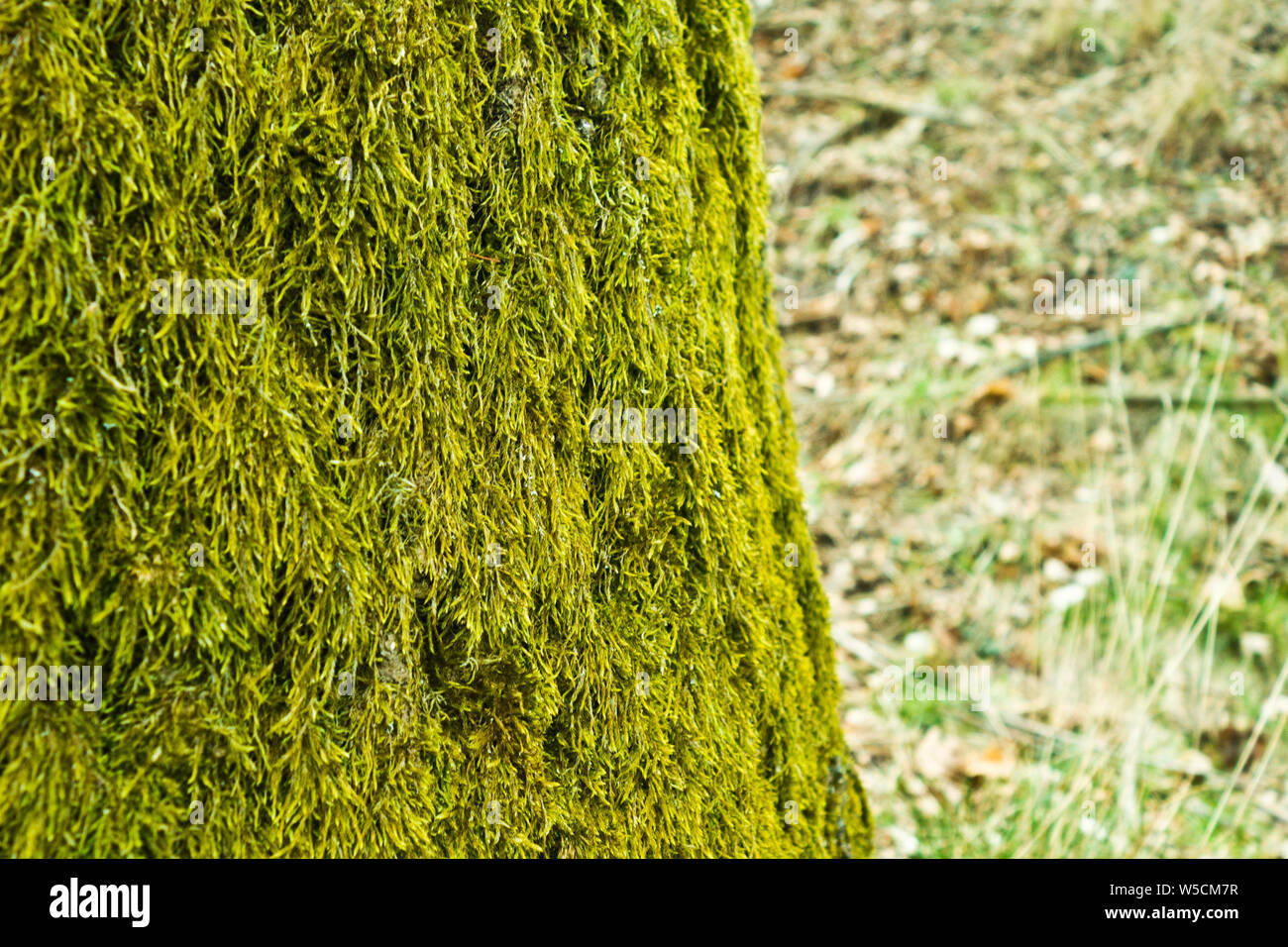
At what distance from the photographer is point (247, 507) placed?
0.94 m

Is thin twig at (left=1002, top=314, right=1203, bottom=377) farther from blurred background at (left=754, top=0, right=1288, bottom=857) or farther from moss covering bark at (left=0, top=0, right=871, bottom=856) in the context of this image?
moss covering bark at (left=0, top=0, right=871, bottom=856)

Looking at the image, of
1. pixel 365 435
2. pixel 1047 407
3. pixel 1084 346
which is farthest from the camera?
pixel 1084 346

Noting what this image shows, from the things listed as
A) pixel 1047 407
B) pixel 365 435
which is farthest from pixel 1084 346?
pixel 365 435

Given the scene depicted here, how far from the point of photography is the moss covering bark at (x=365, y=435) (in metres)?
0.85

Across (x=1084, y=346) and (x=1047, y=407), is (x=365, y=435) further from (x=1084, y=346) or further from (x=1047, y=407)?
(x=1084, y=346)

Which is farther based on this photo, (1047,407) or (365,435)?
(1047,407)

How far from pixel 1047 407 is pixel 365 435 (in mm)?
3635

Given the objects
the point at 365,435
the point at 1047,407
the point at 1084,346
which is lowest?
the point at 365,435

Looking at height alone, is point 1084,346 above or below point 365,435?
above

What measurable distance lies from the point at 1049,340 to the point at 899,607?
1.73 metres

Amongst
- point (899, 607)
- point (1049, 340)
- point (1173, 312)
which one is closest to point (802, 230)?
point (1049, 340)

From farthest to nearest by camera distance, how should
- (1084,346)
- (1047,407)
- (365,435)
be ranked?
1. (1084,346)
2. (1047,407)
3. (365,435)

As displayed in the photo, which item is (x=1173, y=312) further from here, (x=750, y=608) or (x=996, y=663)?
(x=750, y=608)

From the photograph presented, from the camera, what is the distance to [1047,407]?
382 cm
